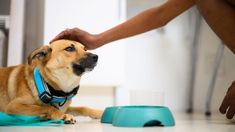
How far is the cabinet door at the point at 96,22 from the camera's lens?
6.26ft

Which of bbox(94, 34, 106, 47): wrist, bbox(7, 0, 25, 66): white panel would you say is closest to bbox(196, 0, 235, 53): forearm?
bbox(94, 34, 106, 47): wrist

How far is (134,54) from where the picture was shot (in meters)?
2.42

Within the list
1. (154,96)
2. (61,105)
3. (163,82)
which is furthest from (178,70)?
(61,105)

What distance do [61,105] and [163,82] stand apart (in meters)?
1.31

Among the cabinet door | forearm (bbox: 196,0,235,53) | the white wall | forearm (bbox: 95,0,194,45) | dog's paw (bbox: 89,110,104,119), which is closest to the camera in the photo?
forearm (bbox: 196,0,235,53)

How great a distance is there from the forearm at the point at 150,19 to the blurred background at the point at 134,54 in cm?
63

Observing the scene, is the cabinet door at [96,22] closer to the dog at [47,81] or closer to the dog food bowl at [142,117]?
the dog at [47,81]

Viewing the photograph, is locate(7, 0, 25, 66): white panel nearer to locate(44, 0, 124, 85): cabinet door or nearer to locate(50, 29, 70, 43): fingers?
locate(44, 0, 124, 85): cabinet door

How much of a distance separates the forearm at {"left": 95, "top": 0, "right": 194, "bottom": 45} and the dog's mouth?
8 centimetres

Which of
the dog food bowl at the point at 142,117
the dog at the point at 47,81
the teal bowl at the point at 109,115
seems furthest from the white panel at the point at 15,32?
the dog food bowl at the point at 142,117

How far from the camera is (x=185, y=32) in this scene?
8.11 feet

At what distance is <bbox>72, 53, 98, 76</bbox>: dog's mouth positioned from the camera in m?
1.35

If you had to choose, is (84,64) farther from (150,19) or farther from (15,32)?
(15,32)

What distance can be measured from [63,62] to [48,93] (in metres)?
0.18
